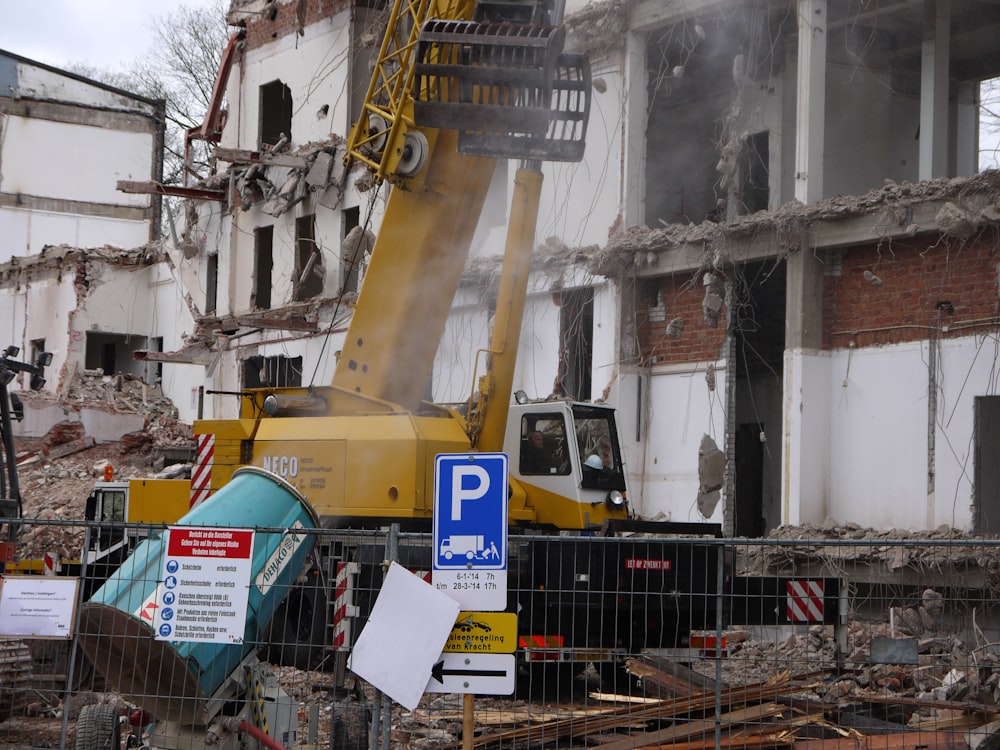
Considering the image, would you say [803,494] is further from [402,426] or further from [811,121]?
[402,426]

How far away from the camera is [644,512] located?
17.9 m

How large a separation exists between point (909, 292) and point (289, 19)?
15506mm

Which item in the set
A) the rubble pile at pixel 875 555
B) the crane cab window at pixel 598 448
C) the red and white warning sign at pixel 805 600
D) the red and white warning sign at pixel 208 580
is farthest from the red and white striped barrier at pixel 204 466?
the red and white warning sign at pixel 805 600

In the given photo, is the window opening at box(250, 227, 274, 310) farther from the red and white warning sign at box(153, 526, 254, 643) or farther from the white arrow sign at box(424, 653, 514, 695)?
the white arrow sign at box(424, 653, 514, 695)

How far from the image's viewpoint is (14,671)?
31.9ft

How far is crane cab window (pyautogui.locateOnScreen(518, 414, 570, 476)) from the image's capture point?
11738 millimetres

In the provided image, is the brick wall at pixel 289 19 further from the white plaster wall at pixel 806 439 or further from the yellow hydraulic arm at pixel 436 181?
the yellow hydraulic arm at pixel 436 181

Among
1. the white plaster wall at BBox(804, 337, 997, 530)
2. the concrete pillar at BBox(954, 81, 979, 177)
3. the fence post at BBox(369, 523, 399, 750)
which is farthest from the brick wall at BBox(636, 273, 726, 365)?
the fence post at BBox(369, 523, 399, 750)

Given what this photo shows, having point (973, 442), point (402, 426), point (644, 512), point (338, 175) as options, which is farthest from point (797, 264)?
point (338, 175)

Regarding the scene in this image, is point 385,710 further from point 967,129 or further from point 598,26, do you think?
point 967,129

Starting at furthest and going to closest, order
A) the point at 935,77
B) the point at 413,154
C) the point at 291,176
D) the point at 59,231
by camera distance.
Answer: the point at 59,231 < the point at 291,176 < the point at 935,77 < the point at 413,154

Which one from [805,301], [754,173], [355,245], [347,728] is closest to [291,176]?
[355,245]

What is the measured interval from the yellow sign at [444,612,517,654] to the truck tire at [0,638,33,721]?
15.8 ft

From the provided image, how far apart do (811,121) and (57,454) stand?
64.6ft
